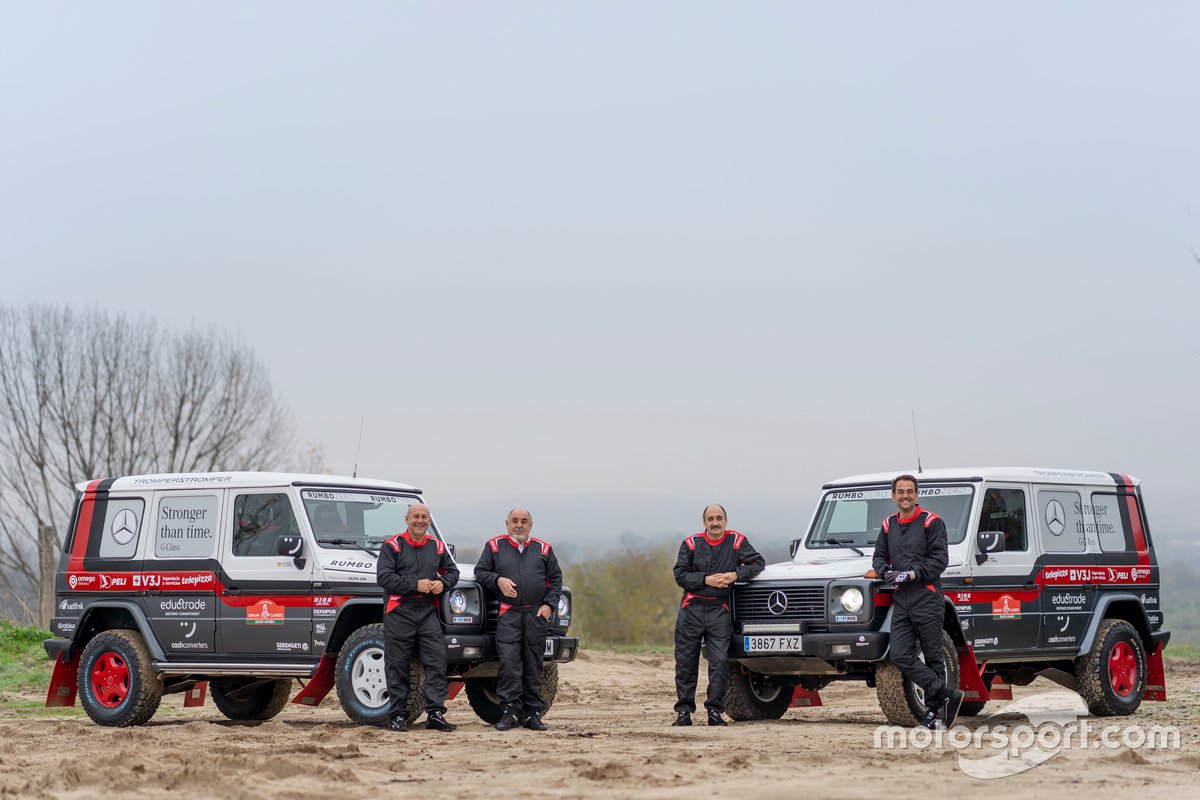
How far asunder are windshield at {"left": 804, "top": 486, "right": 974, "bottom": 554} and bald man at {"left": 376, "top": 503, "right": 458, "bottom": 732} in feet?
11.7

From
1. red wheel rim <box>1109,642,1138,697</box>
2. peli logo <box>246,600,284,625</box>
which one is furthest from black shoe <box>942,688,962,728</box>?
peli logo <box>246,600,284,625</box>

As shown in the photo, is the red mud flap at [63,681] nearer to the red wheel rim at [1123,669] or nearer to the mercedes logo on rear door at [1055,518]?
the mercedes logo on rear door at [1055,518]

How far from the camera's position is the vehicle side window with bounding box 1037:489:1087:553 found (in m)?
13.4

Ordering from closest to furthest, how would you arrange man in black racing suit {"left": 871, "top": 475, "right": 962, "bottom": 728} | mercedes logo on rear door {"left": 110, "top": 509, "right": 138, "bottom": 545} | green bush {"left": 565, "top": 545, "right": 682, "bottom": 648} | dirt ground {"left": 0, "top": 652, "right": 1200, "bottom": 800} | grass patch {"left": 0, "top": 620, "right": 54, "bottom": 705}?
1. dirt ground {"left": 0, "top": 652, "right": 1200, "bottom": 800}
2. man in black racing suit {"left": 871, "top": 475, "right": 962, "bottom": 728}
3. mercedes logo on rear door {"left": 110, "top": 509, "right": 138, "bottom": 545}
4. grass patch {"left": 0, "top": 620, "right": 54, "bottom": 705}
5. green bush {"left": 565, "top": 545, "right": 682, "bottom": 648}

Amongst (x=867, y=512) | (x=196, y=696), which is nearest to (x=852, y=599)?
(x=867, y=512)

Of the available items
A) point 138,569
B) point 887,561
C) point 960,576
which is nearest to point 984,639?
point 960,576

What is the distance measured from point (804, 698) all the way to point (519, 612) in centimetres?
288

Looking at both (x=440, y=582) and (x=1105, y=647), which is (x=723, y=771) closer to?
(x=440, y=582)

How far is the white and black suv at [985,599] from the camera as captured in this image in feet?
39.3

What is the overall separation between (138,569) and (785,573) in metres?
5.51

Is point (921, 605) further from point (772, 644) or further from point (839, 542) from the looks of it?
point (839, 542)

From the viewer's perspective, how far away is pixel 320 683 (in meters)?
12.3

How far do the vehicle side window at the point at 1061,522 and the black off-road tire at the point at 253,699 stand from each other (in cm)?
696

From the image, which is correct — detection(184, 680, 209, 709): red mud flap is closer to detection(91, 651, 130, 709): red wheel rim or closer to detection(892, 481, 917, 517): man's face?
detection(91, 651, 130, 709): red wheel rim
